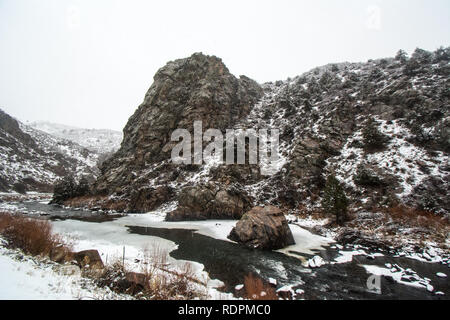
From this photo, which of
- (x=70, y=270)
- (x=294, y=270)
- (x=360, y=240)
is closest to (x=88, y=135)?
(x=70, y=270)

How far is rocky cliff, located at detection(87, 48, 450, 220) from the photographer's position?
20.6m

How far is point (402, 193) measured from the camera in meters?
18.5

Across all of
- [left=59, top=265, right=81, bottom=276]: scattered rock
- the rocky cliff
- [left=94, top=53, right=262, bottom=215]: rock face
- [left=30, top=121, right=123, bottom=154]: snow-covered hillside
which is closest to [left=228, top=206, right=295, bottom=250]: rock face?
the rocky cliff

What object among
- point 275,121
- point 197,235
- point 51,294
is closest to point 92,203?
point 197,235

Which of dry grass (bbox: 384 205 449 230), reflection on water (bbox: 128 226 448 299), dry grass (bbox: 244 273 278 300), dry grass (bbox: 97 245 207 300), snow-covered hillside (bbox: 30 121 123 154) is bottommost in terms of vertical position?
reflection on water (bbox: 128 226 448 299)

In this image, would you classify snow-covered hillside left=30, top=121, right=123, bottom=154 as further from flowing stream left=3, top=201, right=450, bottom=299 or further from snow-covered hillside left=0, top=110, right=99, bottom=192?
flowing stream left=3, top=201, right=450, bottom=299

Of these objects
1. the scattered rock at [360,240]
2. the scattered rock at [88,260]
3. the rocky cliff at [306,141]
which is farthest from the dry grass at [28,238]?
the scattered rock at [360,240]

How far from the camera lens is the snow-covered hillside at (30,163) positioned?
2285 inches

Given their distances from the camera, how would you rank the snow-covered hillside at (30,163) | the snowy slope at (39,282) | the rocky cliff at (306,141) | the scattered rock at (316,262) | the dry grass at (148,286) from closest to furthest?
the snowy slope at (39,282) → the dry grass at (148,286) → the scattered rock at (316,262) → the rocky cliff at (306,141) → the snow-covered hillside at (30,163)

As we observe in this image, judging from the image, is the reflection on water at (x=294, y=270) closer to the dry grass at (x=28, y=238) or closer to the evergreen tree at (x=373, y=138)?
the dry grass at (x=28, y=238)

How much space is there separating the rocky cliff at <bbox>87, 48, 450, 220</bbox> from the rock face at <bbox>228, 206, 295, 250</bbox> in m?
7.76

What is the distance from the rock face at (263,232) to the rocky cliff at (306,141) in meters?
7.76

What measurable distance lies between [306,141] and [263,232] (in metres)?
19.1
